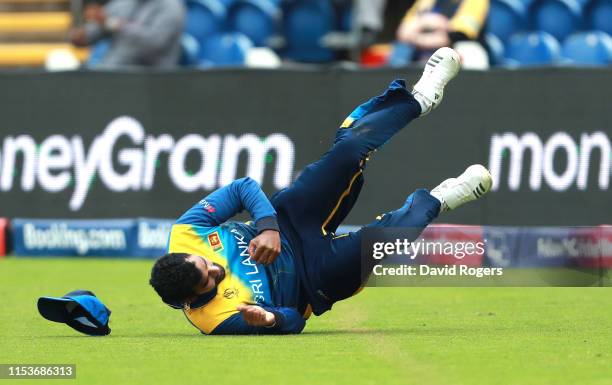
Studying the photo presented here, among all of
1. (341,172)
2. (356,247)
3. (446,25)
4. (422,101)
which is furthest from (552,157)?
(356,247)

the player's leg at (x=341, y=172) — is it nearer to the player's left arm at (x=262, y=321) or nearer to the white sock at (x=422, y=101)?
the white sock at (x=422, y=101)

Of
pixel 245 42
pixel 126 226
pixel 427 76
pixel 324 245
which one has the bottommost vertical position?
pixel 126 226

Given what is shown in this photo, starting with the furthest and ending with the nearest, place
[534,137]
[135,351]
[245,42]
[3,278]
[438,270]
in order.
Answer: [245,42], [534,137], [3,278], [438,270], [135,351]

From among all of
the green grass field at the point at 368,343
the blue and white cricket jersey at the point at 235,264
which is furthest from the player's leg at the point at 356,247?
the green grass field at the point at 368,343

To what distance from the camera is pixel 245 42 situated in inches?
723

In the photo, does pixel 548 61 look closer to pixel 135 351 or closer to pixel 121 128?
pixel 121 128

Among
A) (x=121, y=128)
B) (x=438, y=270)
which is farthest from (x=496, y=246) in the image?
(x=121, y=128)

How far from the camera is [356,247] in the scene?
8.87 m

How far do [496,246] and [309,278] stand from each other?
5.54 meters

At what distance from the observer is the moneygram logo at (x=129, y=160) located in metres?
15.5

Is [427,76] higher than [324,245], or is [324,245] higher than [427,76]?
[427,76]

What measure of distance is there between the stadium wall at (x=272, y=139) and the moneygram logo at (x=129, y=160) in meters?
0.01

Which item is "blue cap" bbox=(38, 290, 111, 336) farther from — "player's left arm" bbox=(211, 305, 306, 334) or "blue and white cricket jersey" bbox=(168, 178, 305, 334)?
"player's left arm" bbox=(211, 305, 306, 334)

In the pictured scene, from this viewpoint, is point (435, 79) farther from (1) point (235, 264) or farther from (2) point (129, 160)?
(2) point (129, 160)
